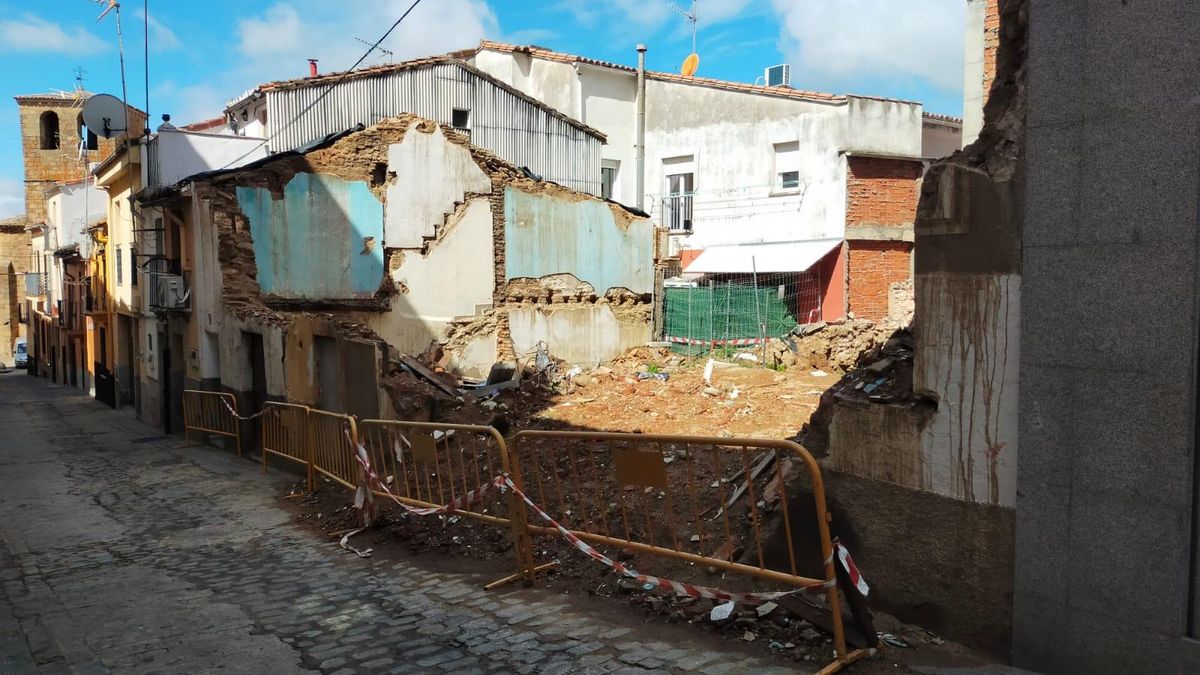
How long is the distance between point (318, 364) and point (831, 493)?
9.62m

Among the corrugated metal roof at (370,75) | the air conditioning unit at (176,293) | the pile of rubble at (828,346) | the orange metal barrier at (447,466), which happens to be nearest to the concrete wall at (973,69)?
the pile of rubble at (828,346)

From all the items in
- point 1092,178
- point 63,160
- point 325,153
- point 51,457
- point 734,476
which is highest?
point 63,160

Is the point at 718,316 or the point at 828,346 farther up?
the point at 718,316

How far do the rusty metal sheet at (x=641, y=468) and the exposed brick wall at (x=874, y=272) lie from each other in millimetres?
17638

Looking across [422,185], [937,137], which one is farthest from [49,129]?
[937,137]

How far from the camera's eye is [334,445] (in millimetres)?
10062

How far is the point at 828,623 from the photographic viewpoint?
4758 millimetres

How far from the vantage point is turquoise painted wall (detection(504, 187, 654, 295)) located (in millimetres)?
18688

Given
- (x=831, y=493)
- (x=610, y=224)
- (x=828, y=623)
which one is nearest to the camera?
(x=828, y=623)

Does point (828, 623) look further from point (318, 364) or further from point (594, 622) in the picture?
point (318, 364)

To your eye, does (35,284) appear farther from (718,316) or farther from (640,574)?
(640,574)

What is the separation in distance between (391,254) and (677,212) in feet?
37.3

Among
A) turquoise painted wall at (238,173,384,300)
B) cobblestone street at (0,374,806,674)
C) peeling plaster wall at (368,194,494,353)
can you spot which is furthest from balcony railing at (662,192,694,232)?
cobblestone street at (0,374,806,674)

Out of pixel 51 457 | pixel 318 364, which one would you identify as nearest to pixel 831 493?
pixel 318 364
